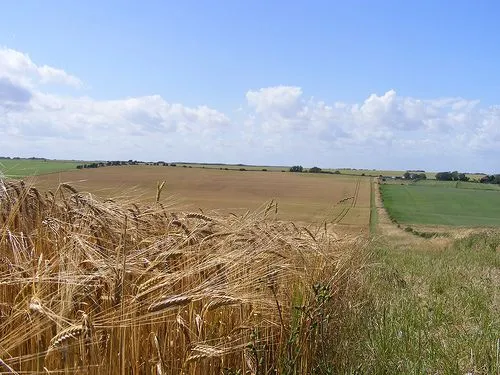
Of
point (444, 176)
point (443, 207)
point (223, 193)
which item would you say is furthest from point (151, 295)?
point (444, 176)

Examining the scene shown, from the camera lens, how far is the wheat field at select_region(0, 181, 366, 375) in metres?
2.16

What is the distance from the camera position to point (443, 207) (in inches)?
1943

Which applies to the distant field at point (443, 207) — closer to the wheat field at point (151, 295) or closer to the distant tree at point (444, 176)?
the distant tree at point (444, 176)

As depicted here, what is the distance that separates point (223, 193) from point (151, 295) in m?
35.9

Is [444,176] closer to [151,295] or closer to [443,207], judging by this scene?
[443,207]

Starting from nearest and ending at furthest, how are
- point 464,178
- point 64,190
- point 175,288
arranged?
point 175,288
point 64,190
point 464,178

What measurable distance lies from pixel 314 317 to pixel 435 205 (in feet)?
168

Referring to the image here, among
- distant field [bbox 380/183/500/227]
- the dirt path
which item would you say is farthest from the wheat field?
distant field [bbox 380/183/500/227]

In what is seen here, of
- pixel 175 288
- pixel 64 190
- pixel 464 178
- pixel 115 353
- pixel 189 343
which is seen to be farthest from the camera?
pixel 464 178

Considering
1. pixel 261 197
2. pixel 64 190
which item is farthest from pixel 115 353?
pixel 261 197

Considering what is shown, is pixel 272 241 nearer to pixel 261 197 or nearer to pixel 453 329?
pixel 453 329

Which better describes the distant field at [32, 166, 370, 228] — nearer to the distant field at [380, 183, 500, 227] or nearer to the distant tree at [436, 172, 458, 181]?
the distant field at [380, 183, 500, 227]

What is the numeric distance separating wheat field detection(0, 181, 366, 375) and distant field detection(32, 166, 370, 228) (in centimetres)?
25

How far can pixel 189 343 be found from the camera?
246cm
